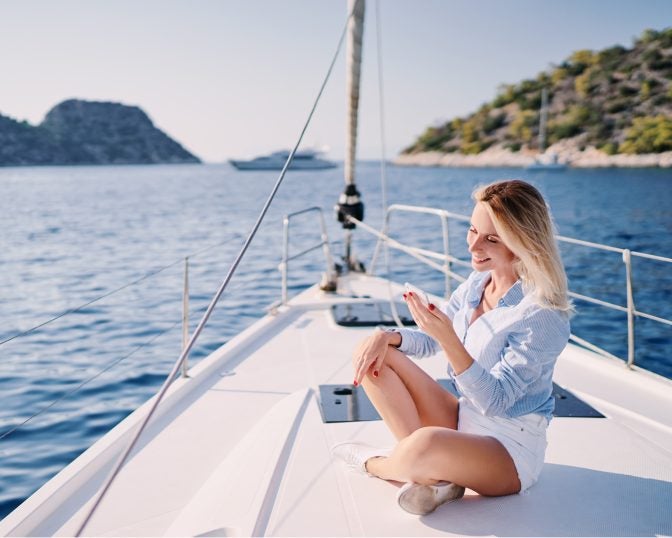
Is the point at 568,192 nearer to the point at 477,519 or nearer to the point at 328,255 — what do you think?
the point at 328,255

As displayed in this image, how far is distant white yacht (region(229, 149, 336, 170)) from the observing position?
72.4 m

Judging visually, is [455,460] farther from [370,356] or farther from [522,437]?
[370,356]

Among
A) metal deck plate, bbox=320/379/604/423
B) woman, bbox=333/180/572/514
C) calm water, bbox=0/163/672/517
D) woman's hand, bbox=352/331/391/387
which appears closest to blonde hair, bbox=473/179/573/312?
woman, bbox=333/180/572/514

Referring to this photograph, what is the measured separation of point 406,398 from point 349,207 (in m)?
3.12

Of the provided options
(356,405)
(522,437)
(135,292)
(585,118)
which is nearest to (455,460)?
(522,437)

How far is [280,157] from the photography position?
7369 cm

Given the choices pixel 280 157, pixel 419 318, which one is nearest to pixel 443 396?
pixel 419 318

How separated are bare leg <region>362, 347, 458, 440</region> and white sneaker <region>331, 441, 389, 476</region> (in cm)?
9

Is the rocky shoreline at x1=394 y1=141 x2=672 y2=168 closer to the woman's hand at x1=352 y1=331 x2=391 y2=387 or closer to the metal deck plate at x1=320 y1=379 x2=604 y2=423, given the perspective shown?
the metal deck plate at x1=320 y1=379 x2=604 y2=423

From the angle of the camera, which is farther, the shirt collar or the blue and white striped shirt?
the shirt collar

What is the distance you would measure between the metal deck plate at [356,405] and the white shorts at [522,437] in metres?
0.77

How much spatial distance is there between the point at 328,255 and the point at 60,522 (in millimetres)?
2923

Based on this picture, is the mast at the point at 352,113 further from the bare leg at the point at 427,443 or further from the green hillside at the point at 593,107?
the green hillside at the point at 593,107

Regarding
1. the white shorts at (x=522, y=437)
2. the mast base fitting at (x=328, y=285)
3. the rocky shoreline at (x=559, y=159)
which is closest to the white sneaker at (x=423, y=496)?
the white shorts at (x=522, y=437)
